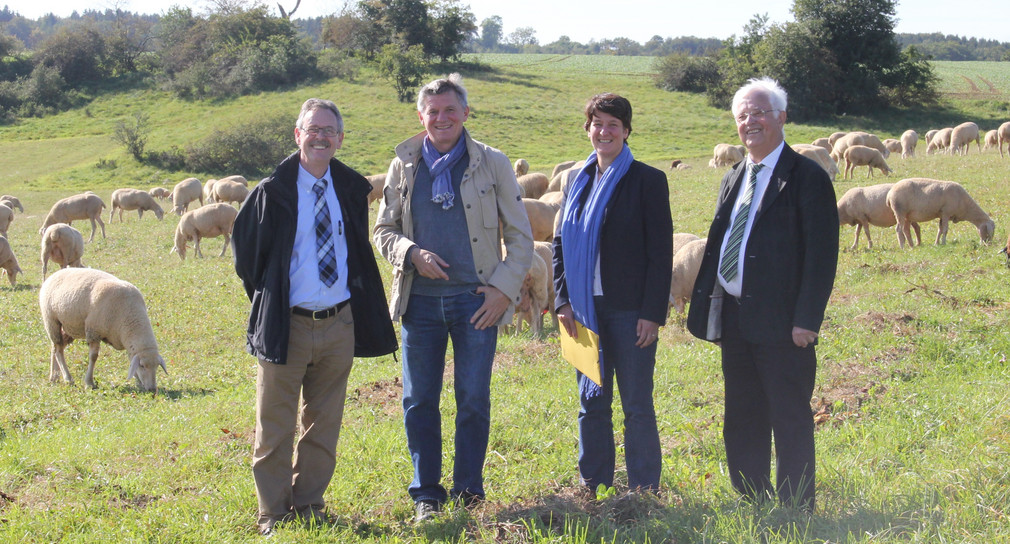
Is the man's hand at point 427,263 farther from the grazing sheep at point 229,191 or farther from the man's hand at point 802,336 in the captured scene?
the grazing sheep at point 229,191

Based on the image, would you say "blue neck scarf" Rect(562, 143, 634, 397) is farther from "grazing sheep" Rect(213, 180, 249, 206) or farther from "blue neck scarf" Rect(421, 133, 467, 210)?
"grazing sheep" Rect(213, 180, 249, 206)

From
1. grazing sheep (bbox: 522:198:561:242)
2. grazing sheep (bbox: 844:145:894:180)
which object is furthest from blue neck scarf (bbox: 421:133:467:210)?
grazing sheep (bbox: 844:145:894:180)

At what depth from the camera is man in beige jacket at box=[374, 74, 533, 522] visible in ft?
14.4

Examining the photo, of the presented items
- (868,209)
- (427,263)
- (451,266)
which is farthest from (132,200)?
(427,263)

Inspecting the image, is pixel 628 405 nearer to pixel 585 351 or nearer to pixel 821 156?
pixel 585 351

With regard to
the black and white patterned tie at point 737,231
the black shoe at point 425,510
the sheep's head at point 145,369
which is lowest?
the sheep's head at point 145,369

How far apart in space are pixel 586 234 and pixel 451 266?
30.0 inches

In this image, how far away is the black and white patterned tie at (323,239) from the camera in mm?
4270

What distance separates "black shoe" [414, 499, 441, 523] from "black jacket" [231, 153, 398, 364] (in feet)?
2.86

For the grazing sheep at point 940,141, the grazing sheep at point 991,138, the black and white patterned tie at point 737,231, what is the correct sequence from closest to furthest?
the black and white patterned tie at point 737,231, the grazing sheep at point 991,138, the grazing sheep at point 940,141

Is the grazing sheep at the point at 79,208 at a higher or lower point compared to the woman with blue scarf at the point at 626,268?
lower

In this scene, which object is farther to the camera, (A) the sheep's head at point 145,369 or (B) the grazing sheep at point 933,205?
(B) the grazing sheep at point 933,205

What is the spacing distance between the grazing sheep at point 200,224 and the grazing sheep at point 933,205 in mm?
14441

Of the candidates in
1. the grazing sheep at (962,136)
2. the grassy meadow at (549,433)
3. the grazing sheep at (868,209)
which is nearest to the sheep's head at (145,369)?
the grassy meadow at (549,433)
